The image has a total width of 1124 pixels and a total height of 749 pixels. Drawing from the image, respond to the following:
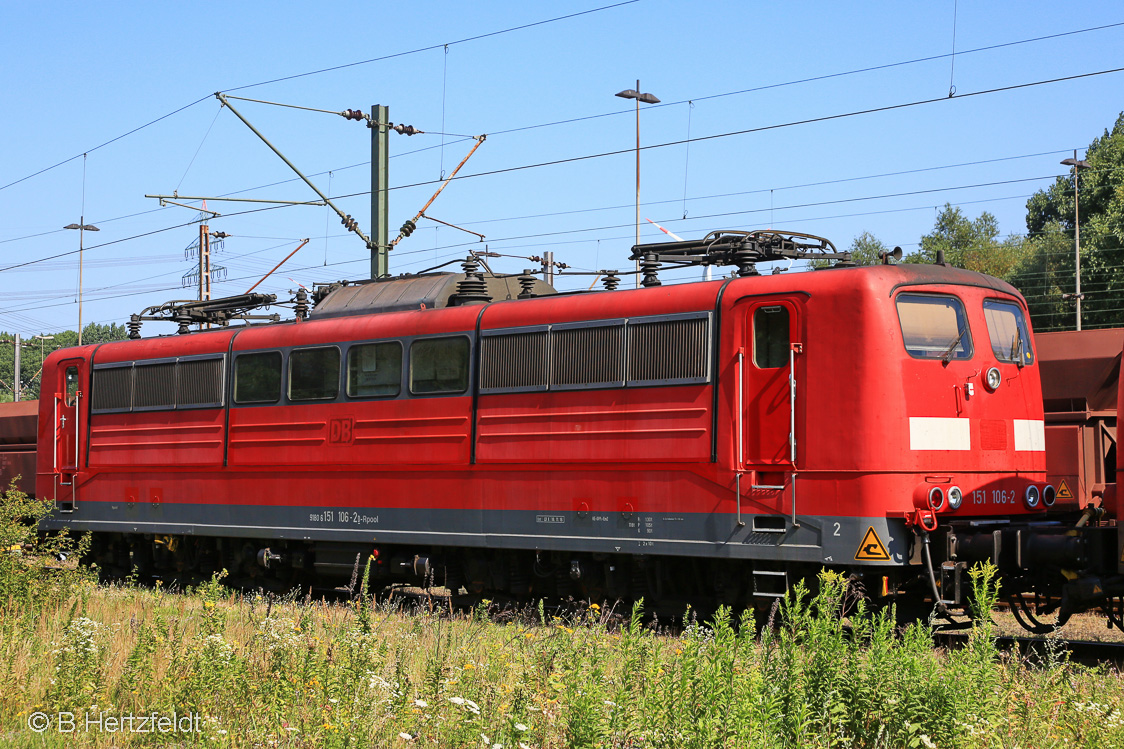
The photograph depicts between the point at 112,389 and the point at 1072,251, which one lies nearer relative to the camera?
the point at 112,389

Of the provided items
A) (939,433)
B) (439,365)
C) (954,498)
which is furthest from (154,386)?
(954,498)

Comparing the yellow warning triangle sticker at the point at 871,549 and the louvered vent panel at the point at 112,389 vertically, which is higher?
the louvered vent panel at the point at 112,389

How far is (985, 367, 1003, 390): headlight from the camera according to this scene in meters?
11.6

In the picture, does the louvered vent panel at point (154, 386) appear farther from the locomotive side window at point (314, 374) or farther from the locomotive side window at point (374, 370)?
the locomotive side window at point (374, 370)

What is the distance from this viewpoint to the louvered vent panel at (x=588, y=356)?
40.9 ft

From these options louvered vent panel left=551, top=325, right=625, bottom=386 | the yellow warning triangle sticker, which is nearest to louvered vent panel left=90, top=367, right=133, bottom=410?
louvered vent panel left=551, top=325, right=625, bottom=386

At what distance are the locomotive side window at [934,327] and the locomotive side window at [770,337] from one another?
3.61 feet

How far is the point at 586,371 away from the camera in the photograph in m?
12.7

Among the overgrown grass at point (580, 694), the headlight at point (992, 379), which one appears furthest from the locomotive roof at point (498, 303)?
the overgrown grass at point (580, 694)

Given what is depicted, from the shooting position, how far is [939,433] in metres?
11.1

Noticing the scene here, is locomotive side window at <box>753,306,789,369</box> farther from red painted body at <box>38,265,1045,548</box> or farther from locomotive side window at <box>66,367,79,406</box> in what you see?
locomotive side window at <box>66,367,79,406</box>

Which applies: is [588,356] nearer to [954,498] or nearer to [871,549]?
[871,549]

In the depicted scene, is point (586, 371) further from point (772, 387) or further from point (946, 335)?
point (946, 335)

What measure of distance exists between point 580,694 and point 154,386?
12.5 meters
